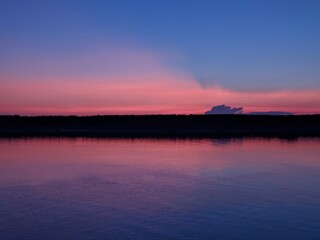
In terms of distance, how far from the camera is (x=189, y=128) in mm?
69625

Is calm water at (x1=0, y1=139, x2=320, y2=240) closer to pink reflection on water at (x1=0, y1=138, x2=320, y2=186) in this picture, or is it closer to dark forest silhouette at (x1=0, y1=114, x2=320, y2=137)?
pink reflection on water at (x1=0, y1=138, x2=320, y2=186)

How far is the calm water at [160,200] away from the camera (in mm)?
9148

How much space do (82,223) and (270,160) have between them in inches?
563

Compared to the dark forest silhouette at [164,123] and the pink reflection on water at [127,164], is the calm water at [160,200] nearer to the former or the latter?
the pink reflection on water at [127,164]

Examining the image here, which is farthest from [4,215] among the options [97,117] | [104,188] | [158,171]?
[97,117]

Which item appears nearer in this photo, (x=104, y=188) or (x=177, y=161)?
(x=104, y=188)

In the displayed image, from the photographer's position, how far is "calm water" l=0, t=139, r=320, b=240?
915cm

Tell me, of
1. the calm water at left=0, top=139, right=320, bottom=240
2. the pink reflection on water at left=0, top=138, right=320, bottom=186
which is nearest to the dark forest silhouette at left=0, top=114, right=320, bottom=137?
the pink reflection on water at left=0, top=138, right=320, bottom=186

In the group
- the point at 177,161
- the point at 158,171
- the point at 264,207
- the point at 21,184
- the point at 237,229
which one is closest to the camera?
the point at 237,229

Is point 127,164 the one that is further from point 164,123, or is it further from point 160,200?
point 164,123

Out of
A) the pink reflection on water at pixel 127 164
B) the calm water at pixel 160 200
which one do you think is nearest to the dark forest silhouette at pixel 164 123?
the pink reflection on water at pixel 127 164

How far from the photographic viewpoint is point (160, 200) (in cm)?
1201

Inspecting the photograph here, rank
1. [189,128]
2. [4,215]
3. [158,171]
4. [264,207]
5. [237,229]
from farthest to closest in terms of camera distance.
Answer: [189,128]
[158,171]
[264,207]
[4,215]
[237,229]

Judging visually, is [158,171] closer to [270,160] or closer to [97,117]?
[270,160]
